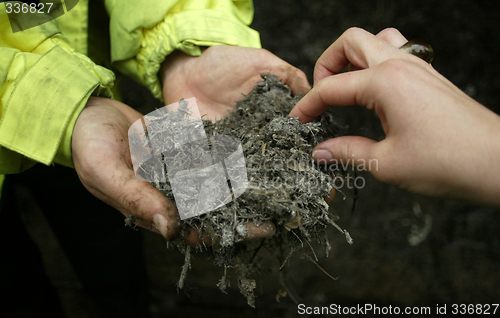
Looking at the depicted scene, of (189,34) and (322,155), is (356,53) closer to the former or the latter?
(322,155)

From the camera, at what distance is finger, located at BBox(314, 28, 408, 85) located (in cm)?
91

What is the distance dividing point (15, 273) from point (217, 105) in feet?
3.57

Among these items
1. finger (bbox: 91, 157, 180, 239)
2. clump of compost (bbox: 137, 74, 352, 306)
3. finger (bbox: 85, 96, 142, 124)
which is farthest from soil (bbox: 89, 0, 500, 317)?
finger (bbox: 91, 157, 180, 239)

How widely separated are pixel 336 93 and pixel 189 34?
2.38 ft

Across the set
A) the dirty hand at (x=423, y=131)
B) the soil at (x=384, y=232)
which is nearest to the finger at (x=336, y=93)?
the dirty hand at (x=423, y=131)

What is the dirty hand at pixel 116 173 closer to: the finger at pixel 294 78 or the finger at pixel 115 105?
the finger at pixel 115 105

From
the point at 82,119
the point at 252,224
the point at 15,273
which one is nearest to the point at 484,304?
the point at 252,224

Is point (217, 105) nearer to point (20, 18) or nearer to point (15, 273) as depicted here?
point (20, 18)

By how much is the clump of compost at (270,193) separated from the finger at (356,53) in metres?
0.20

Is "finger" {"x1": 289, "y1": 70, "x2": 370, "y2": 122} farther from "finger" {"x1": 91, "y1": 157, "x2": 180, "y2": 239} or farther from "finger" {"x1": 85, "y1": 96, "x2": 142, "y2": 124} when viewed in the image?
"finger" {"x1": 85, "y1": 96, "x2": 142, "y2": 124}

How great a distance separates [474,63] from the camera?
1.77m

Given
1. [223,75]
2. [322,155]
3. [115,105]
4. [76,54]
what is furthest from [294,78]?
[76,54]

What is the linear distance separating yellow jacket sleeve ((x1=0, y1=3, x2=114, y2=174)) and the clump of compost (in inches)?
12.8

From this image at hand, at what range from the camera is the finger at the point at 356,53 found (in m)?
0.91
